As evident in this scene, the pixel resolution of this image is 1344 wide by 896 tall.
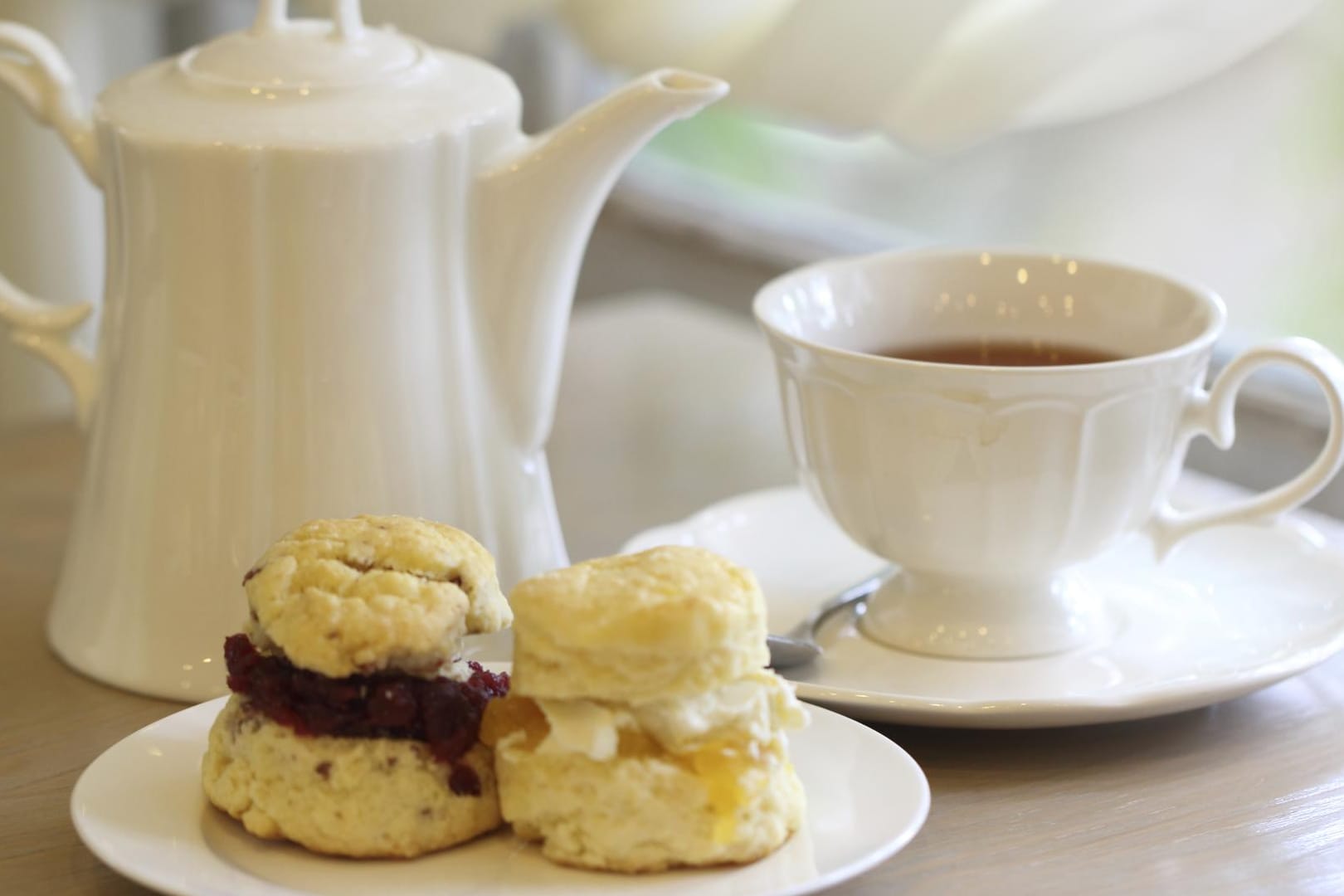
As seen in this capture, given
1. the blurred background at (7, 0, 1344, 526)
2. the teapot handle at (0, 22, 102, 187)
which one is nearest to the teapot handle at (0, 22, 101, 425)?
the teapot handle at (0, 22, 102, 187)

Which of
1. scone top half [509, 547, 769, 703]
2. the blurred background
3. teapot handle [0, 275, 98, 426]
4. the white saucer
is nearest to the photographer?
scone top half [509, 547, 769, 703]

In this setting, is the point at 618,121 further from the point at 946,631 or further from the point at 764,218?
the point at 764,218

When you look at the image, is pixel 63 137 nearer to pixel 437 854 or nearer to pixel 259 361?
pixel 259 361

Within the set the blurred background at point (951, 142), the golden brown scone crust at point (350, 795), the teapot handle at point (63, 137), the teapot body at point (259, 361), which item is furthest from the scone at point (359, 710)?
the blurred background at point (951, 142)

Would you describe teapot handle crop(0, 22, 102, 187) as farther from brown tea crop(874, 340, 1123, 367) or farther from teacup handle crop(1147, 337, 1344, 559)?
teacup handle crop(1147, 337, 1344, 559)

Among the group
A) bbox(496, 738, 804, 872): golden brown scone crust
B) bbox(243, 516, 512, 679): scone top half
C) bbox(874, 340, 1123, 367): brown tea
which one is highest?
bbox(243, 516, 512, 679): scone top half

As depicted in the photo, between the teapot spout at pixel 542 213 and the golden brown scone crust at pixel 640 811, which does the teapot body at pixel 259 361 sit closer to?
the teapot spout at pixel 542 213
